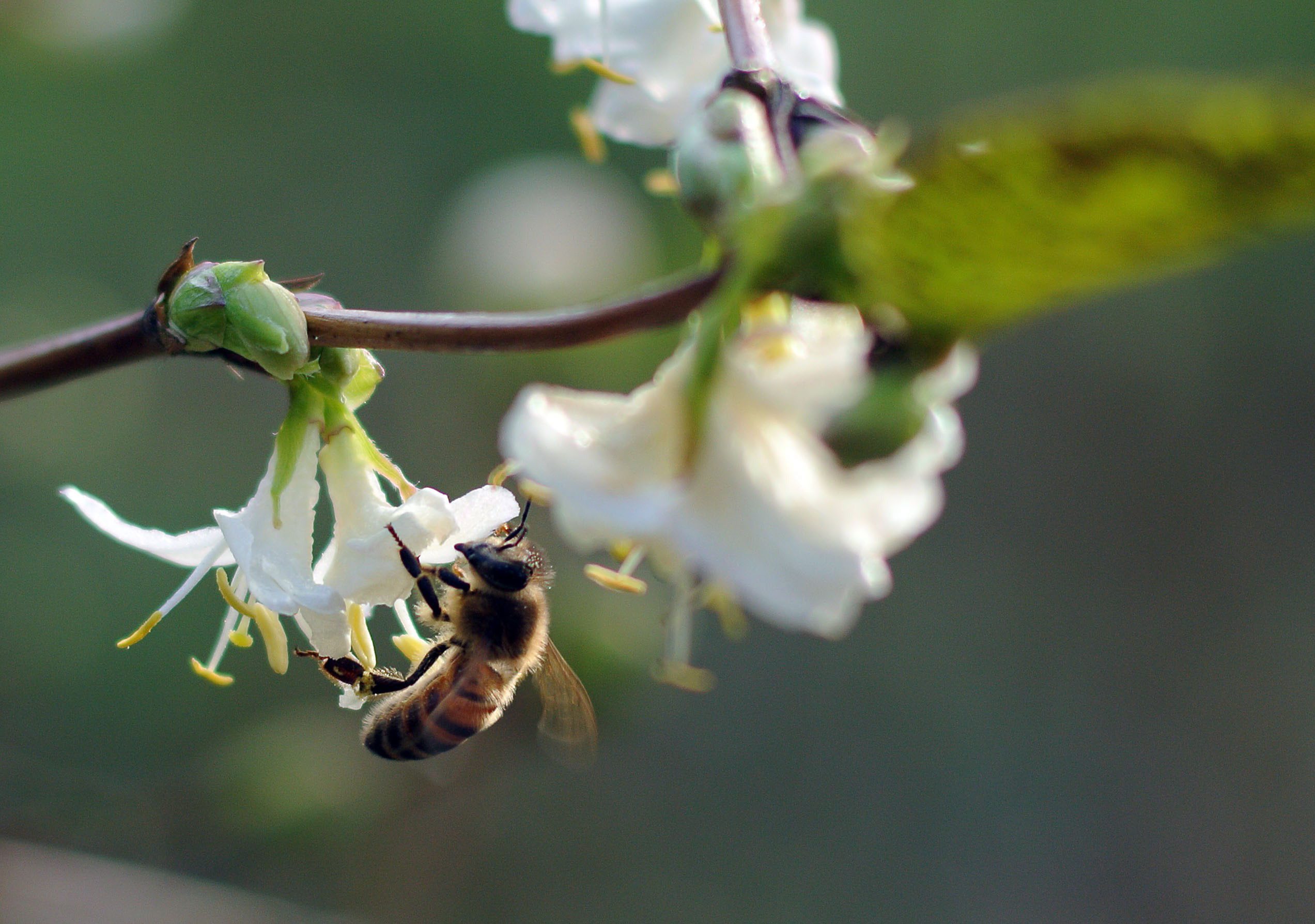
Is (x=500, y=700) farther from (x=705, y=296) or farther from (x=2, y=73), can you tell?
(x=2, y=73)

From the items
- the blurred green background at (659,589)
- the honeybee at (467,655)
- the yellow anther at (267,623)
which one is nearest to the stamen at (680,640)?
the yellow anther at (267,623)

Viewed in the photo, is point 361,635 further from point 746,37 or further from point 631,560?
point 746,37

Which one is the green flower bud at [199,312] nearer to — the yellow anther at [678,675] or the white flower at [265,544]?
the white flower at [265,544]

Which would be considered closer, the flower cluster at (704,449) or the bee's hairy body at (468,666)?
the flower cluster at (704,449)

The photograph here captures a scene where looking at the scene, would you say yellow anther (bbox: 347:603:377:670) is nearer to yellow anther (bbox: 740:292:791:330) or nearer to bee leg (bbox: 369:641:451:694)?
bee leg (bbox: 369:641:451:694)

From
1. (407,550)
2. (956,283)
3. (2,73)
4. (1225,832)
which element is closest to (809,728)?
(1225,832)

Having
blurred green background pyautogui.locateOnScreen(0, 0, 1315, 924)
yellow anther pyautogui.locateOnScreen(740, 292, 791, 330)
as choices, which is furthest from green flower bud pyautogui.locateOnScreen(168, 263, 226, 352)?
blurred green background pyautogui.locateOnScreen(0, 0, 1315, 924)
